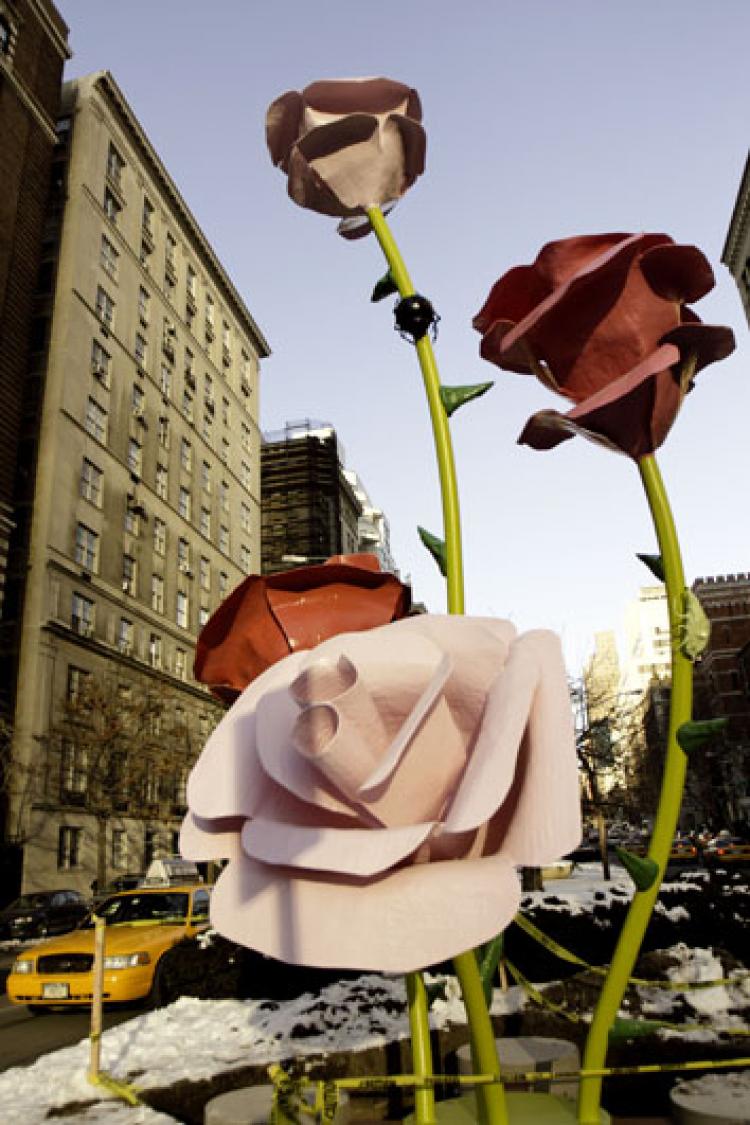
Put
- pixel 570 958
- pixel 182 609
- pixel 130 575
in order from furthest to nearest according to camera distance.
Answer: pixel 182 609
pixel 130 575
pixel 570 958

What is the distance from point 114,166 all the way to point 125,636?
2442cm

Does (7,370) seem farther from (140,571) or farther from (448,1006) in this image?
(448,1006)

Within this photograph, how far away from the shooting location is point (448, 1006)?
214 inches

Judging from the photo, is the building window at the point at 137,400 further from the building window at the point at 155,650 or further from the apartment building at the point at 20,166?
the building window at the point at 155,650

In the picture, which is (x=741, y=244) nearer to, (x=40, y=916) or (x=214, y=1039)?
(x=40, y=916)

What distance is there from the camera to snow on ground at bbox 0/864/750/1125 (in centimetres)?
435

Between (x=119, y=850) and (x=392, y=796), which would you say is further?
(x=119, y=850)

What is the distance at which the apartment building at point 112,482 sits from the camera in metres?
28.8

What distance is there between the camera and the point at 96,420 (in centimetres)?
3484

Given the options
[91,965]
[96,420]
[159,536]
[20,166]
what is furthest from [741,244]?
[91,965]

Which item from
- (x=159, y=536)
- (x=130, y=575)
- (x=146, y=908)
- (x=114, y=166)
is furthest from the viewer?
(x=114, y=166)

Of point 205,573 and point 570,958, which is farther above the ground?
point 205,573

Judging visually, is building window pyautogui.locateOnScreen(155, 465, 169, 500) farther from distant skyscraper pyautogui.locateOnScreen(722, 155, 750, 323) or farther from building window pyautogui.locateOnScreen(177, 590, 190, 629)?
distant skyscraper pyautogui.locateOnScreen(722, 155, 750, 323)

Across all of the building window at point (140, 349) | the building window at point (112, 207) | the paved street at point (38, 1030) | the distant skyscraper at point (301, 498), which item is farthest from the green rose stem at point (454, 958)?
the distant skyscraper at point (301, 498)
